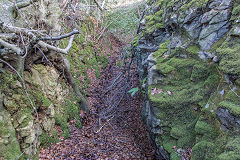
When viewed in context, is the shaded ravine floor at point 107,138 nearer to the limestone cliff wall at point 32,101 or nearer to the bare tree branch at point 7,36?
the limestone cliff wall at point 32,101

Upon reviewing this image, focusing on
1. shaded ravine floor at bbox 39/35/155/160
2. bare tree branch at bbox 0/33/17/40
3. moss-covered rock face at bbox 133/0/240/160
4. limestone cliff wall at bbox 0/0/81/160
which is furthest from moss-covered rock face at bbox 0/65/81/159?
moss-covered rock face at bbox 133/0/240/160

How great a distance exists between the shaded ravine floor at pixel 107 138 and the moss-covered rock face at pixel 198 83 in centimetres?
115

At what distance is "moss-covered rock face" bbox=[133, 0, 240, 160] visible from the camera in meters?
3.16

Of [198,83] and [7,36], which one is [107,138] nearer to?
[198,83]

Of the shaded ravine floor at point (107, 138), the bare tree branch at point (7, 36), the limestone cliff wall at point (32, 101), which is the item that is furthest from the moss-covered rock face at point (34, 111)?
the bare tree branch at point (7, 36)

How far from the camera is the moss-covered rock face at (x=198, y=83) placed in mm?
3156

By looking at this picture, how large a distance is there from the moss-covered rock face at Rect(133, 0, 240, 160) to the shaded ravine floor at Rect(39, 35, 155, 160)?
115 cm

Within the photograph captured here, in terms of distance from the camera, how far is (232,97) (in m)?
3.17

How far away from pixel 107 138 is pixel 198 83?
12.4 ft

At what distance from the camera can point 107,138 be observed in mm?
5758

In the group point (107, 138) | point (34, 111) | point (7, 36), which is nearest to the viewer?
point (7, 36)

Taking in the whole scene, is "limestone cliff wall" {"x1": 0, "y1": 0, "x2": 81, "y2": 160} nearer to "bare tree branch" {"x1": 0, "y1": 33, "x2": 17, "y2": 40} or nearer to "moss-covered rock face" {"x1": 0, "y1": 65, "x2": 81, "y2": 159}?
"moss-covered rock face" {"x1": 0, "y1": 65, "x2": 81, "y2": 159}

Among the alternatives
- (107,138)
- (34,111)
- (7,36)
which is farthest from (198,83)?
(7,36)

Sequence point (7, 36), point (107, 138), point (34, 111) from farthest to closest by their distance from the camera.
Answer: point (107, 138), point (34, 111), point (7, 36)
